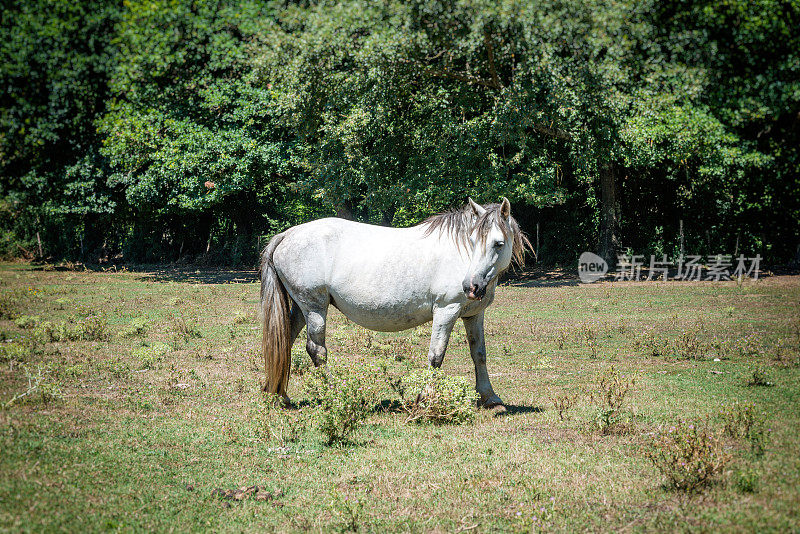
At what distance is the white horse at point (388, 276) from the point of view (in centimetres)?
726

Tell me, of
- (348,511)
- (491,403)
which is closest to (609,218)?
(491,403)

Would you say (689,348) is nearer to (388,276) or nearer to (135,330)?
(388,276)

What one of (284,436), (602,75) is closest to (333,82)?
(602,75)

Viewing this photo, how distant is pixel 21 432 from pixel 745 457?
6.90 meters

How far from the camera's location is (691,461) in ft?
15.9

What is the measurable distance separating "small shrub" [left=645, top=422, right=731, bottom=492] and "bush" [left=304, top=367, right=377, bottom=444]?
3.10 meters

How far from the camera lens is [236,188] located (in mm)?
24797

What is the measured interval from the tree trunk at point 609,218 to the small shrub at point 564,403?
18.9m

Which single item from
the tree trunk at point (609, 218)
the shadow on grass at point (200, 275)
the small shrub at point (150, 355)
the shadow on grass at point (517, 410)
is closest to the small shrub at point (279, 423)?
the shadow on grass at point (517, 410)

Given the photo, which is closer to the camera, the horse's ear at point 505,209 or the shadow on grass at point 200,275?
the horse's ear at point 505,209

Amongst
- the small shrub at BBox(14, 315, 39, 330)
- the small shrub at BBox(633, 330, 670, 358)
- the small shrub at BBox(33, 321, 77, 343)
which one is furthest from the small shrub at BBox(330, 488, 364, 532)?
the small shrub at BBox(14, 315, 39, 330)

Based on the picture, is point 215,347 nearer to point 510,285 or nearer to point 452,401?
point 452,401

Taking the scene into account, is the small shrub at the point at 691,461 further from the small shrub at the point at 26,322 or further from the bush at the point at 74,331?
the small shrub at the point at 26,322

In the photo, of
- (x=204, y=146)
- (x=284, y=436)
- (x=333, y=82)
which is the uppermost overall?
(x=333, y=82)
